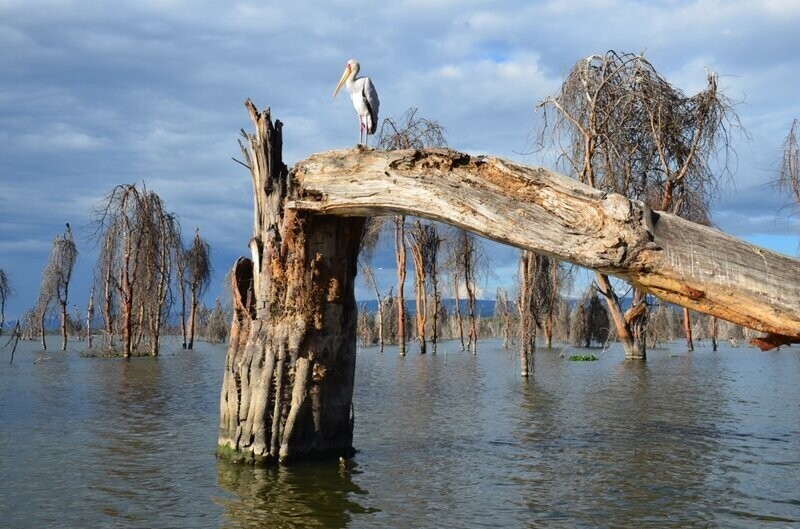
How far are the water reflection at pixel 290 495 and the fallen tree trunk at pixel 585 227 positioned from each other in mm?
2351

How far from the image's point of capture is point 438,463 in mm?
8148

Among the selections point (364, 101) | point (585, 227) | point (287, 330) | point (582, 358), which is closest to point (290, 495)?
point (287, 330)

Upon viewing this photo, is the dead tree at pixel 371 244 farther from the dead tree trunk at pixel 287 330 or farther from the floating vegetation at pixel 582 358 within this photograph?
the dead tree trunk at pixel 287 330

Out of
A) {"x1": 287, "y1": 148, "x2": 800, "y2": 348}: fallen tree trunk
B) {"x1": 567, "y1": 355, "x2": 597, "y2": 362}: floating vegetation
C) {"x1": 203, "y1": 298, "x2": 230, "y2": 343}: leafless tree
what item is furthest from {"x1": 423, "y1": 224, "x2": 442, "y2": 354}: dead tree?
{"x1": 287, "y1": 148, "x2": 800, "y2": 348}: fallen tree trunk

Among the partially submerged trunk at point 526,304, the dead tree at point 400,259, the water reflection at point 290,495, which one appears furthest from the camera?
the dead tree at point 400,259

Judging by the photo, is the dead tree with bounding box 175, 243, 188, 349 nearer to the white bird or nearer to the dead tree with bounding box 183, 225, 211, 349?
the dead tree with bounding box 183, 225, 211, 349

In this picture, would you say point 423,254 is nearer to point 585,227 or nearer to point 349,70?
point 349,70

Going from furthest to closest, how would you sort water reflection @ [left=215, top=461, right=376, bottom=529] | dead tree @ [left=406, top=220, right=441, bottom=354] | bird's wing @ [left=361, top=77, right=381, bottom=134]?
dead tree @ [left=406, top=220, right=441, bottom=354]
bird's wing @ [left=361, top=77, right=381, bottom=134]
water reflection @ [left=215, top=461, right=376, bottom=529]

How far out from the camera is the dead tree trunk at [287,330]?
749 cm

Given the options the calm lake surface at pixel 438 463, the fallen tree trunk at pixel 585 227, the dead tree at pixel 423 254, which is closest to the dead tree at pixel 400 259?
the dead tree at pixel 423 254

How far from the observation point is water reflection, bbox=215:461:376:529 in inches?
237

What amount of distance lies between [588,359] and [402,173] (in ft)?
67.8

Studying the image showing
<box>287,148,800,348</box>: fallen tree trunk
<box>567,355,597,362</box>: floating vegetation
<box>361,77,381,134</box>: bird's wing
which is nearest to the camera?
<box>287,148,800,348</box>: fallen tree trunk

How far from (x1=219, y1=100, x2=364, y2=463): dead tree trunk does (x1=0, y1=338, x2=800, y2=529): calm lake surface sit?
0.34m
